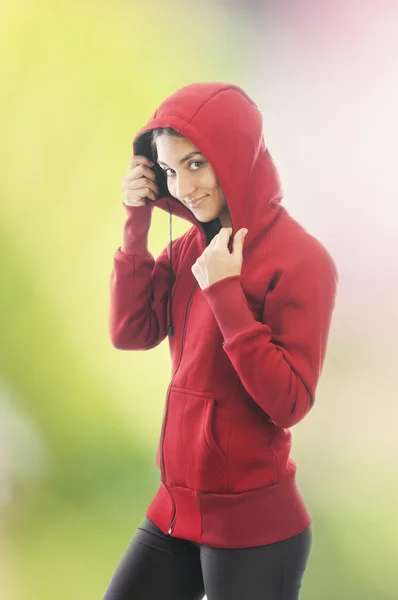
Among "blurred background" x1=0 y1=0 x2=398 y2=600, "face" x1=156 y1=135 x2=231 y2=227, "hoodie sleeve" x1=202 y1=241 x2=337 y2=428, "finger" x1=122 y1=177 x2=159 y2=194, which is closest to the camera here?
"hoodie sleeve" x1=202 y1=241 x2=337 y2=428

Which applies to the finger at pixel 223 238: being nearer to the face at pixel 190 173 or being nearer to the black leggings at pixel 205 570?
the face at pixel 190 173

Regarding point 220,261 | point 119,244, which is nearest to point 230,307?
point 220,261

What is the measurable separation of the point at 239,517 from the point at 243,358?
0.94 feet

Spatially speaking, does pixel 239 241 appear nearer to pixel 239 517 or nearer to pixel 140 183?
pixel 140 183

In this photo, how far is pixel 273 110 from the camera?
61.1 inches

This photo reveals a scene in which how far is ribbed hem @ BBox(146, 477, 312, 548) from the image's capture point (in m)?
1.05

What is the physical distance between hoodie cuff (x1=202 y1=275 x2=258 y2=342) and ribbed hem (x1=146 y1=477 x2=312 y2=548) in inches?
11.3

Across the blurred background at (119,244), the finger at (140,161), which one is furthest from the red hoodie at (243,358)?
the blurred background at (119,244)

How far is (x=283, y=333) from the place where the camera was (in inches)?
40.3

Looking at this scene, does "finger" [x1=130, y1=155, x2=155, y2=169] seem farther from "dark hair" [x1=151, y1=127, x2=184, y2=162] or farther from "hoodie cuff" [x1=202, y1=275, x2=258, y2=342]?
"hoodie cuff" [x1=202, y1=275, x2=258, y2=342]

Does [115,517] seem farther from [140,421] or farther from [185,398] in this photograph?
[185,398]

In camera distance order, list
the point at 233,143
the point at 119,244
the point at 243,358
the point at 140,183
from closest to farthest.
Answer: the point at 243,358 → the point at 233,143 → the point at 140,183 → the point at 119,244

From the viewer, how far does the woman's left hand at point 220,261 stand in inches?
39.9

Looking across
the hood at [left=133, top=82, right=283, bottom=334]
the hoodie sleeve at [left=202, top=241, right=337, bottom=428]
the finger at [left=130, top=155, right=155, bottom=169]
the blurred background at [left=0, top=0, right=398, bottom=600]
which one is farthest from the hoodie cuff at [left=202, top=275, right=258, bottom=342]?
the blurred background at [left=0, top=0, right=398, bottom=600]
